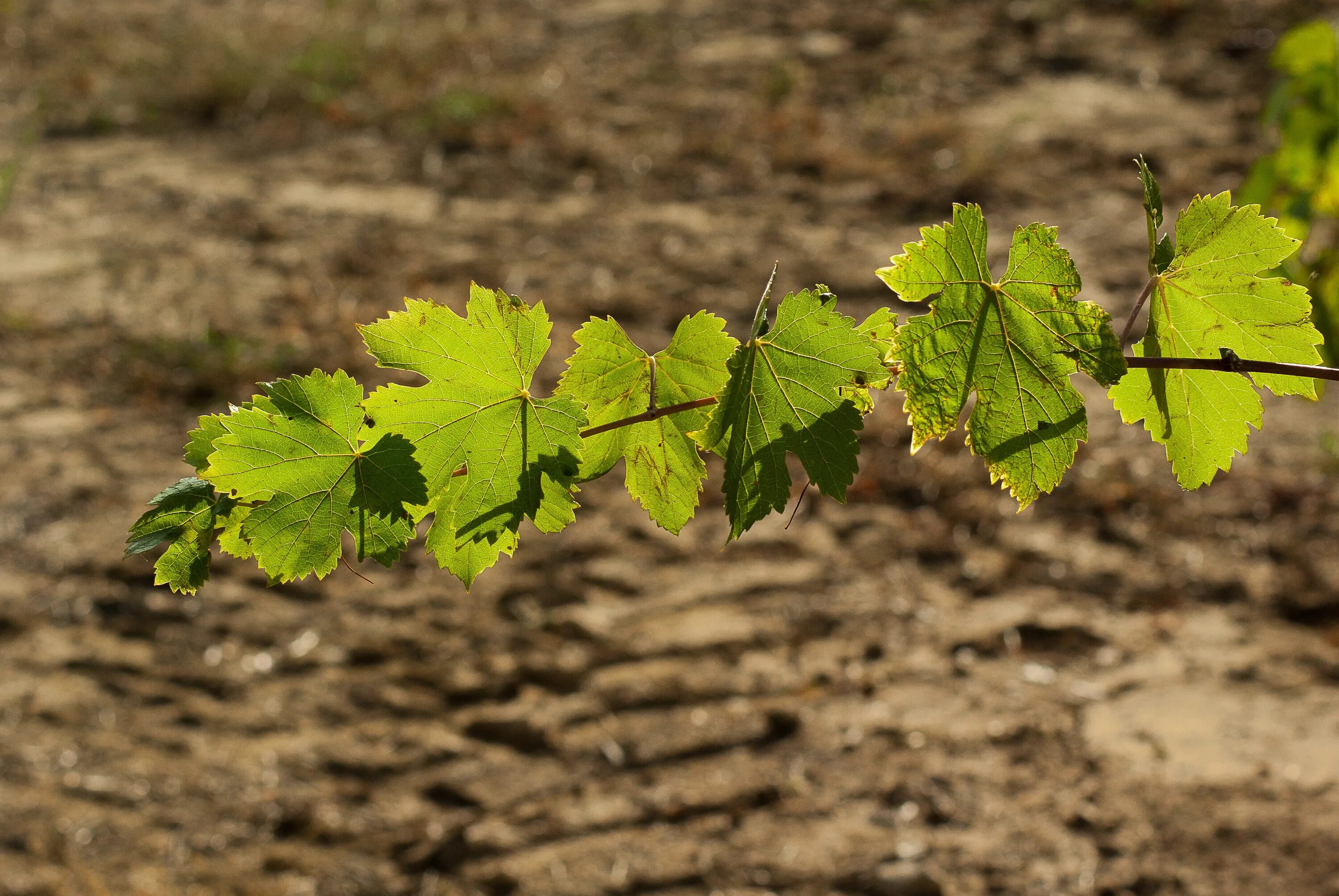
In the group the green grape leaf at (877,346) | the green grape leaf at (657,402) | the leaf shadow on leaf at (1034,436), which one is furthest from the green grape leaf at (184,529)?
the leaf shadow on leaf at (1034,436)

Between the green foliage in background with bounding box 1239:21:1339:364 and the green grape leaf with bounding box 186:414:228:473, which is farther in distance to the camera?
the green foliage in background with bounding box 1239:21:1339:364

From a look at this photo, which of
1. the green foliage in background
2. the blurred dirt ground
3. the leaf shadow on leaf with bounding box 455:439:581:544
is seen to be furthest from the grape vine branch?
the blurred dirt ground

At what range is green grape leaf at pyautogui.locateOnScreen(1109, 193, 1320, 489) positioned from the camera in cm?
81

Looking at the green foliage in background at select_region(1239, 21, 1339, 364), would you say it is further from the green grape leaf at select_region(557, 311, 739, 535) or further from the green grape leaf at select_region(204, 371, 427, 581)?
the green grape leaf at select_region(204, 371, 427, 581)

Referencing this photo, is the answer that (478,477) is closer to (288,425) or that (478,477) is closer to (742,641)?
(288,425)

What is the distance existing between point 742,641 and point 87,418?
297 centimetres

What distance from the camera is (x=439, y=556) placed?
2.44 feet

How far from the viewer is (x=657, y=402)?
2.67 feet

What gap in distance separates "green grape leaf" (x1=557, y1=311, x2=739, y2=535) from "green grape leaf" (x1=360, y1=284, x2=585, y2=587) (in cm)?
4

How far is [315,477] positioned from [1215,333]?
27.5 inches

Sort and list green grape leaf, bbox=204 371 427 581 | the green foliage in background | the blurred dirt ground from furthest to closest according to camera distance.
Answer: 1. the blurred dirt ground
2. the green foliage in background
3. green grape leaf, bbox=204 371 427 581

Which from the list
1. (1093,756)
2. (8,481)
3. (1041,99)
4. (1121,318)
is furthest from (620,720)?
(1041,99)

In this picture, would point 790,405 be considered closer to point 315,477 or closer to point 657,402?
point 657,402

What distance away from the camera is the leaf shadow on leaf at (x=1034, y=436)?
0.78 m
